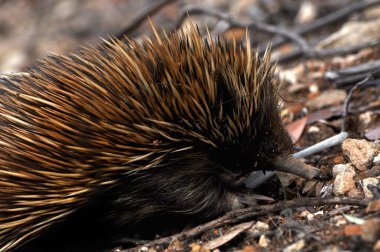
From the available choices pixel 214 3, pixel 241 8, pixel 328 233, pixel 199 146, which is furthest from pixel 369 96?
pixel 214 3

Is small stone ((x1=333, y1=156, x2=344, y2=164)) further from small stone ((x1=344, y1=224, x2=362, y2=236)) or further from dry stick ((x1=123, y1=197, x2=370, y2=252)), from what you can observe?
small stone ((x1=344, y1=224, x2=362, y2=236))

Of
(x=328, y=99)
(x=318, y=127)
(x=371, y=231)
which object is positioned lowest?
(x=371, y=231)

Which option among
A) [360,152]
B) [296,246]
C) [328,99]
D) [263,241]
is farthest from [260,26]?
[296,246]

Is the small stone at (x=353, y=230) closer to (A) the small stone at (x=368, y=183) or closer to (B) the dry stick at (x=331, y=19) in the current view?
(A) the small stone at (x=368, y=183)

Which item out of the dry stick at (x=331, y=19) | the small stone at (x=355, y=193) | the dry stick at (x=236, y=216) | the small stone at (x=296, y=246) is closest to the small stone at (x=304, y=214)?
the dry stick at (x=236, y=216)

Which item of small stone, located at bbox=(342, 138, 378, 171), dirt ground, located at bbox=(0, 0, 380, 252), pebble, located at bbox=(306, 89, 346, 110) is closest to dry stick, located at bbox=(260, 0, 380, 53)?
dirt ground, located at bbox=(0, 0, 380, 252)

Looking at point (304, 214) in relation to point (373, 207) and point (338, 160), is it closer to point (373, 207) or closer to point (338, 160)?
point (373, 207)
